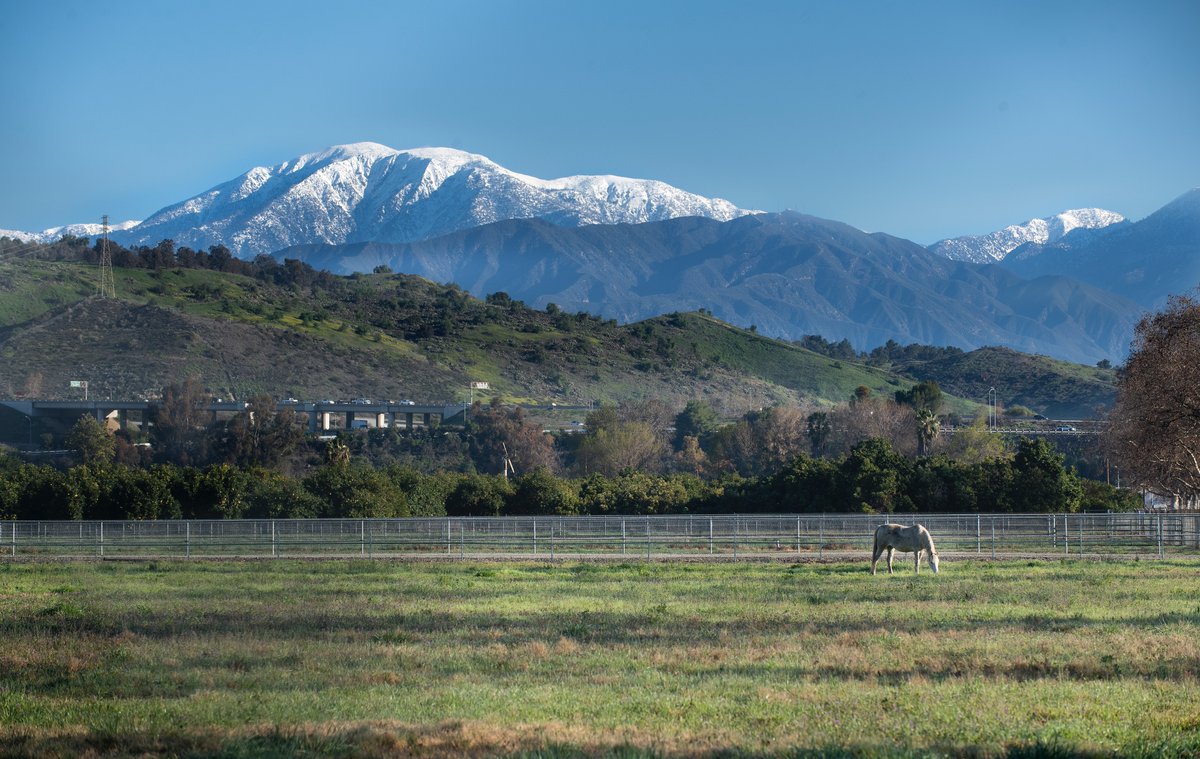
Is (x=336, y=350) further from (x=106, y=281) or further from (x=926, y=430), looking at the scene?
(x=926, y=430)

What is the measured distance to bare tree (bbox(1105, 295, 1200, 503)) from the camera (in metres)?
42.9

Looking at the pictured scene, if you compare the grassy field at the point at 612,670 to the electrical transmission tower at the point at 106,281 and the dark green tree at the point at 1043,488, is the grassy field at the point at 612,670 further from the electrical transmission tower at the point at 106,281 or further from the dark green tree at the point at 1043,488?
the electrical transmission tower at the point at 106,281

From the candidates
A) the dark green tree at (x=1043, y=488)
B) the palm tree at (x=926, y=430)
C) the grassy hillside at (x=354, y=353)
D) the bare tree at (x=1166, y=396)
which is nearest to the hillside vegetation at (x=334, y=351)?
the grassy hillside at (x=354, y=353)

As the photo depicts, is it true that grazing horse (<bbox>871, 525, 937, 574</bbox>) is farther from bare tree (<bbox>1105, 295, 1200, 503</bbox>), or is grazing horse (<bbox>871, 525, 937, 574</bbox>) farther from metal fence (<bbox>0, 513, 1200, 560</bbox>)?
bare tree (<bbox>1105, 295, 1200, 503</bbox>)

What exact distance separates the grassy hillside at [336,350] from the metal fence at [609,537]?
77.6m

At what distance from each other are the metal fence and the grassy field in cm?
1457

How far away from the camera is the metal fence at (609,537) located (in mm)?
41594

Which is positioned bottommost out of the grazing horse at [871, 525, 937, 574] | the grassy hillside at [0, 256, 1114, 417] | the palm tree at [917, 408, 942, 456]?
the grazing horse at [871, 525, 937, 574]

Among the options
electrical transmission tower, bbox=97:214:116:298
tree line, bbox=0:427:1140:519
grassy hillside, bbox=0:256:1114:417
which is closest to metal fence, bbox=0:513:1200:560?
tree line, bbox=0:427:1140:519

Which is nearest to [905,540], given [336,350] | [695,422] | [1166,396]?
[1166,396]

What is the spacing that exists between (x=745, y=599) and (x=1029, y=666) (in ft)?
31.2

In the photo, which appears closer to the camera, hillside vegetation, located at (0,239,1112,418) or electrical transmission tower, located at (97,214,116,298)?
hillside vegetation, located at (0,239,1112,418)

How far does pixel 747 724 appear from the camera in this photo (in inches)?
453

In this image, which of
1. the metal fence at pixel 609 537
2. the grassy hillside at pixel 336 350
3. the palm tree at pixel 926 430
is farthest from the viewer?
the grassy hillside at pixel 336 350
